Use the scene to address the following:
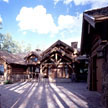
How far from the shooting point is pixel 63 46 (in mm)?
19156

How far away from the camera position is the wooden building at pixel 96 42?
148 inches

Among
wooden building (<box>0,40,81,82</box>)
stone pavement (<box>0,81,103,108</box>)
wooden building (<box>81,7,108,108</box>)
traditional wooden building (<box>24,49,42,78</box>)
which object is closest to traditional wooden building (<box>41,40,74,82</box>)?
wooden building (<box>0,40,81,82</box>)

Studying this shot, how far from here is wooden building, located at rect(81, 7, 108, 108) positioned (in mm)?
3763

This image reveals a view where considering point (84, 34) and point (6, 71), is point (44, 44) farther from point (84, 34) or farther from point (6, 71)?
point (84, 34)

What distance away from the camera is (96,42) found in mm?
7305

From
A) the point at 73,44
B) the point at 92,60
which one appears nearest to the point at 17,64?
the point at 73,44

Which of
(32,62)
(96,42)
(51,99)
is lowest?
(51,99)

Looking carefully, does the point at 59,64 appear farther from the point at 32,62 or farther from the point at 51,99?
the point at 51,99

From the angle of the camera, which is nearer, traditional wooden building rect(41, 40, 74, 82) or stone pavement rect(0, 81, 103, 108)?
Result: stone pavement rect(0, 81, 103, 108)

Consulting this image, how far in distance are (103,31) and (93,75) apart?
5.34 m

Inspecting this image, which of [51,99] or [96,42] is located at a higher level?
[96,42]

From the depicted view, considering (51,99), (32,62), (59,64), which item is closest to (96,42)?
(51,99)

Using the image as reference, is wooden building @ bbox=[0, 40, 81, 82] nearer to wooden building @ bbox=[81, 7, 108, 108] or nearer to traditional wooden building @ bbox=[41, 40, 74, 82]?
traditional wooden building @ bbox=[41, 40, 74, 82]

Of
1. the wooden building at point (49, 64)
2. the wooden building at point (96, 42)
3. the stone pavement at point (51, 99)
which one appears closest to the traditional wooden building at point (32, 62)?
the wooden building at point (49, 64)
